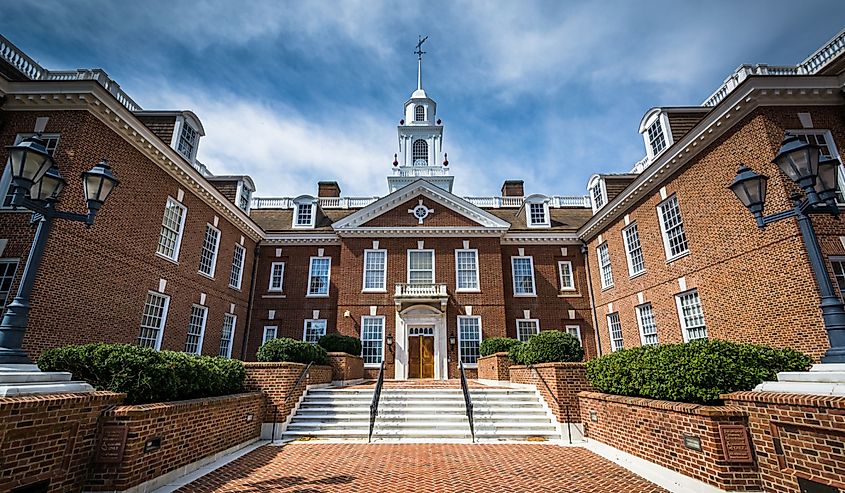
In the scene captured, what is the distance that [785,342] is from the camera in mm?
9086

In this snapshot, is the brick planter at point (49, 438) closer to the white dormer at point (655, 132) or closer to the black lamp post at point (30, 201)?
the black lamp post at point (30, 201)

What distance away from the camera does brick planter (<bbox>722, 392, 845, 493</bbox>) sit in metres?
4.07

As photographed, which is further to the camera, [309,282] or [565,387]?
[309,282]

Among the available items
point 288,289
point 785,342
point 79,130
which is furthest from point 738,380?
point 288,289

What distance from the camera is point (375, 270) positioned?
65.9ft

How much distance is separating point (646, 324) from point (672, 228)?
14.1 feet

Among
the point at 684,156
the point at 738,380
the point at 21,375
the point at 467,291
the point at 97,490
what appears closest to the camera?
the point at 21,375

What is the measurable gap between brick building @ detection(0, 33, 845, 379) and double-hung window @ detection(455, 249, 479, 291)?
6 centimetres

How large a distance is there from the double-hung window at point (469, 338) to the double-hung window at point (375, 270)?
4.50 meters

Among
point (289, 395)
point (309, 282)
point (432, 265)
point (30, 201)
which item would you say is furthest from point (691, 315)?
point (309, 282)

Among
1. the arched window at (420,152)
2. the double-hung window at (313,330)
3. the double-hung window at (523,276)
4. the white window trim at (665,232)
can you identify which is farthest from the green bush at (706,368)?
the arched window at (420,152)

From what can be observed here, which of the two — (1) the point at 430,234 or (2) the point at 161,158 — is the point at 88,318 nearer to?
(2) the point at 161,158

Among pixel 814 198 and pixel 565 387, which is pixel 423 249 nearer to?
pixel 565 387

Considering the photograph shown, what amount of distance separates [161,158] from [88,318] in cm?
582
